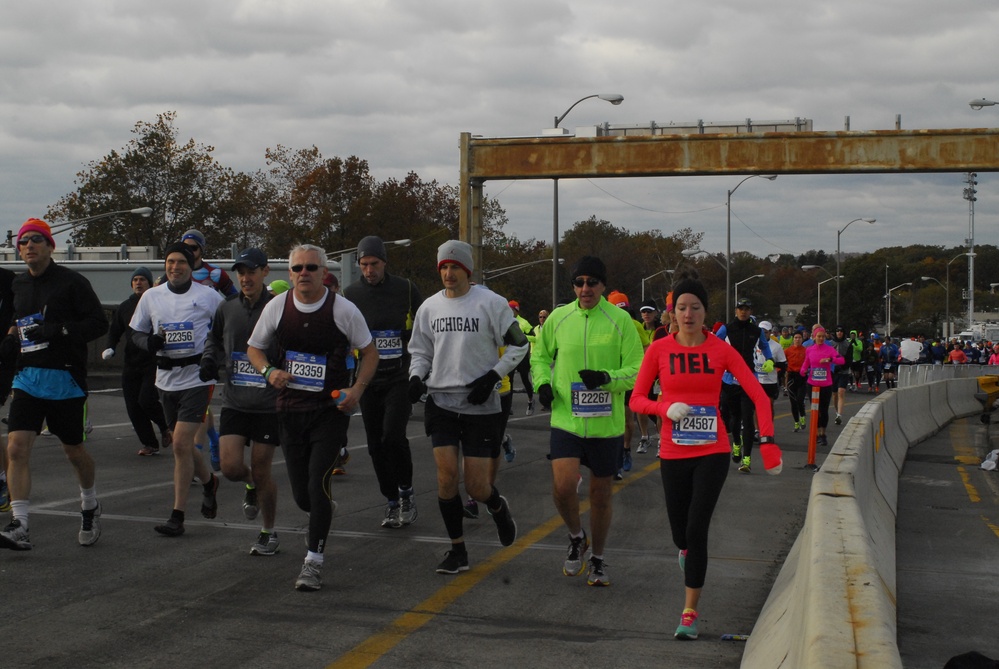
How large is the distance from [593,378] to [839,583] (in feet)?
9.02

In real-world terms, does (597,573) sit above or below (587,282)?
below

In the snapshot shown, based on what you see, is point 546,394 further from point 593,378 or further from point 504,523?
point 504,523

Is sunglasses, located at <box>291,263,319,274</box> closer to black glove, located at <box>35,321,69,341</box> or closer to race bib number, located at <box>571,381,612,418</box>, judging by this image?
race bib number, located at <box>571,381,612,418</box>

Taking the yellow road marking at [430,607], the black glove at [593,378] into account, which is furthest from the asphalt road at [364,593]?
the black glove at [593,378]

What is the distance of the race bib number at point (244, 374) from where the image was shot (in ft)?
25.1

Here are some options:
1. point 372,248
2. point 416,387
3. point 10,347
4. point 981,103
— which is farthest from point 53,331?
point 981,103

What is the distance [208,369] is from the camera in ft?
25.6

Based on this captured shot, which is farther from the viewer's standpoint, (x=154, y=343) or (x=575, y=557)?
(x=154, y=343)

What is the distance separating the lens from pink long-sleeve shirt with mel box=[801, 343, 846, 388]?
1792cm

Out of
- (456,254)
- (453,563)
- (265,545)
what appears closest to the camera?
(453,563)

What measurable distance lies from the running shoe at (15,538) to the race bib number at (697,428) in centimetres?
413

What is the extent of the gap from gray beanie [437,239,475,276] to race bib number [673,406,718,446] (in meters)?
1.82

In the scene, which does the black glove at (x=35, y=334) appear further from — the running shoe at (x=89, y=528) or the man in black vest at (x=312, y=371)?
the man in black vest at (x=312, y=371)

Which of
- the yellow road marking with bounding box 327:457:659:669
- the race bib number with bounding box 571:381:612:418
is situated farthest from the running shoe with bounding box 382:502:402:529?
the race bib number with bounding box 571:381:612:418
